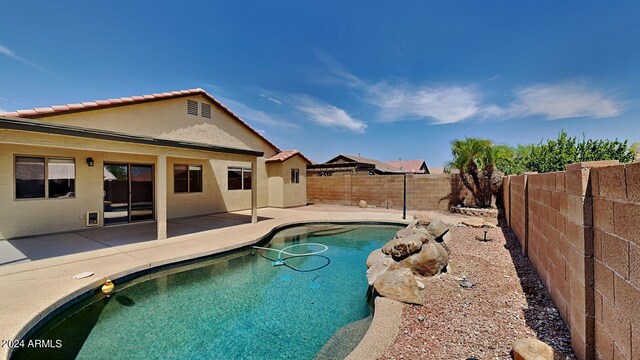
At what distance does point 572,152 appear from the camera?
790 inches

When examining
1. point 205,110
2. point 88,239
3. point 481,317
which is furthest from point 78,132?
point 481,317

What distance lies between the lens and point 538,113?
27.1m

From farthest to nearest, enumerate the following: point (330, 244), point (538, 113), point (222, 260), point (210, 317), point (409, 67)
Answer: point (538, 113) → point (409, 67) → point (330, 244) → point (222, 260) → point (210, 317)

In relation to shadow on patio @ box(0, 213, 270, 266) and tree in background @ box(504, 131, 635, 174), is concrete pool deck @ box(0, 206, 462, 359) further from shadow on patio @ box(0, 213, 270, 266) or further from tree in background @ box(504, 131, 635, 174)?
tree in background @ box(504, 131, 635, 174)

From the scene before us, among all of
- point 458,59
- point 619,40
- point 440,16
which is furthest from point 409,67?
point 619,40

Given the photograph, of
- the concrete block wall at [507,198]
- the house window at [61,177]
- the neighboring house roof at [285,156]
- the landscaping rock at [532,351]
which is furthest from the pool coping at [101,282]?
the concrete block wall at [507,198]

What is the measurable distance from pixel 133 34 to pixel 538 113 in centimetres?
3500

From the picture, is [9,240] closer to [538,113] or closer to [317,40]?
[317,40]

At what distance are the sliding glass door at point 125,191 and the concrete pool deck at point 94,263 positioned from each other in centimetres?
115

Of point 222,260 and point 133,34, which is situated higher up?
point 133,34

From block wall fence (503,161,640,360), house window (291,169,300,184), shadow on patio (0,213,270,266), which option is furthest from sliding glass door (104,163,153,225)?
block wall fence (503,161,640,360)

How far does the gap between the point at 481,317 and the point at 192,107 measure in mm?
14048

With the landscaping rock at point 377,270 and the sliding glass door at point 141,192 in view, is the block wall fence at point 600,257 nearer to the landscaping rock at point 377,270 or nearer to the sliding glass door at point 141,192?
the landscaping rock at point 377,270

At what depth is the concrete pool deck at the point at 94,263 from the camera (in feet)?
12.7
